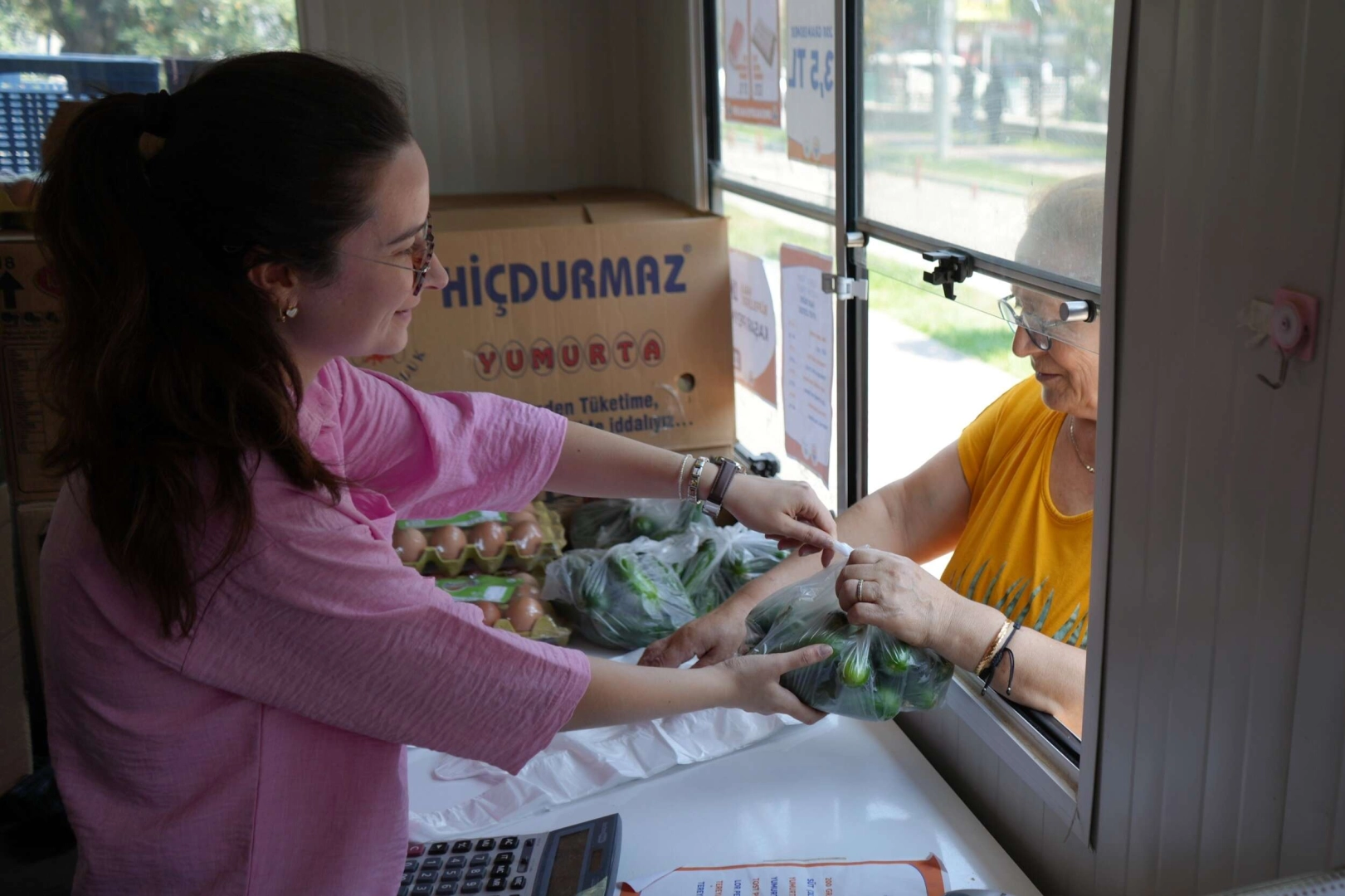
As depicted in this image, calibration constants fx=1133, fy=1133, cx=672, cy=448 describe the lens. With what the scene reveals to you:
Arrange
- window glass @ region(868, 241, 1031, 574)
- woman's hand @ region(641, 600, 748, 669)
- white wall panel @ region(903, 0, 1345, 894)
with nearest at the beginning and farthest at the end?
white wall panel @ region(903, 0, 1345, 894) → woman's hand @ region(641, 600, 748, 669) → window glass @ region(868, 241, 1031, 574)

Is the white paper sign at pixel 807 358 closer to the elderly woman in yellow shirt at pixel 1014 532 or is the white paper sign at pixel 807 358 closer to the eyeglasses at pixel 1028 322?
the elderly woman in yellow shirt at pixel 1014 532

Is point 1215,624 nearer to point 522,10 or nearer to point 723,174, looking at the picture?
point 723,174

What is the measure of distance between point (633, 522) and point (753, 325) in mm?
604

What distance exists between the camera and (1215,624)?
930 millimetres

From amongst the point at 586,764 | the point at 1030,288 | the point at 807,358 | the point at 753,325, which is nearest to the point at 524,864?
the point at 586,764

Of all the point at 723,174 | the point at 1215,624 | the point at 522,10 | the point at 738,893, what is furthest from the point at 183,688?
the point at 522,10

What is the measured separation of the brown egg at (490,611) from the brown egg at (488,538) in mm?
158

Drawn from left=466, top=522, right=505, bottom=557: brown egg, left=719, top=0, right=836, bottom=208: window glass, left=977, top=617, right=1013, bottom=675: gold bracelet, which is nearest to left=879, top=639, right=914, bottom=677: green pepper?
left=977, top=617, right=1013, bottom=675: gold bracelet

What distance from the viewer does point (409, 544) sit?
2.03m

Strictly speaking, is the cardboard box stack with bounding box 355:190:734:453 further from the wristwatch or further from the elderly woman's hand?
the elderly woman's hand

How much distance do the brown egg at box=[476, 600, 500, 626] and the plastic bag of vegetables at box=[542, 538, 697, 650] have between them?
94 mm

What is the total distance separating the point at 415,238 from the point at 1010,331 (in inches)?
33.7

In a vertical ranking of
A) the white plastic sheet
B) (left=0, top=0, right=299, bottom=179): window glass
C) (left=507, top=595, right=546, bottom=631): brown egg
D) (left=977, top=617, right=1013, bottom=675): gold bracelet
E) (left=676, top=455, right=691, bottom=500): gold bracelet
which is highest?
(left=0, top=0, right=299, bottom=179): window glass

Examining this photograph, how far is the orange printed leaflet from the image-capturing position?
1161mm
